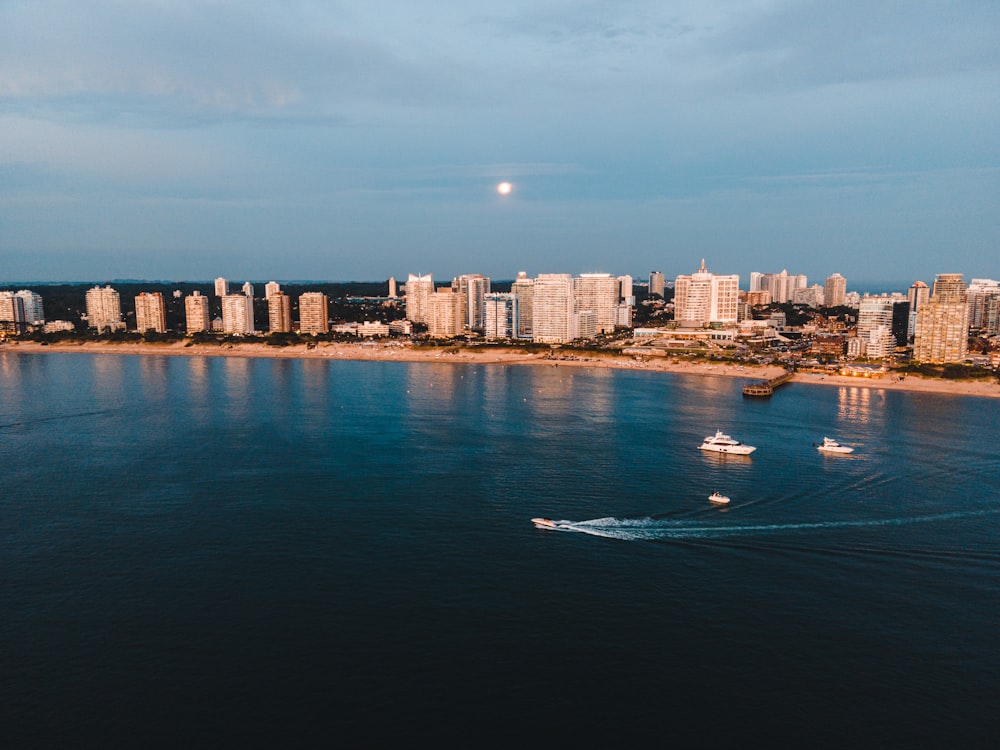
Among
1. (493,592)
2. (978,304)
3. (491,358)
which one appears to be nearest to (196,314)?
(491,358)

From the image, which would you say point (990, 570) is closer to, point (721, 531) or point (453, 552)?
point (721, 531)

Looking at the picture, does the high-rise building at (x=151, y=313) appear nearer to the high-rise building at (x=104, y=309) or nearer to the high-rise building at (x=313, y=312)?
the high-rise building at (x=104, y=309)

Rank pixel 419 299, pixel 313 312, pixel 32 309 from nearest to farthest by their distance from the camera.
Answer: pixel 313 312 < pixel 32 309 < pixel 419 299

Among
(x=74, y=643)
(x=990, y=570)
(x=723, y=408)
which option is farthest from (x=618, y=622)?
(x=723, y=408)

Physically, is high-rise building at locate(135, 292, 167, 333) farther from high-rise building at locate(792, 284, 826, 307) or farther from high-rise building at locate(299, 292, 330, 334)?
high-rise building at locate(792, 284, 826, 307)

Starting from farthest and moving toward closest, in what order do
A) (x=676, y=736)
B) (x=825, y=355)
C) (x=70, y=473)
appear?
(x=825, y=355) → (x=70, y=473) → (x=676, y=736)

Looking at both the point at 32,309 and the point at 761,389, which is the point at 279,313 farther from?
the point at 761,389
